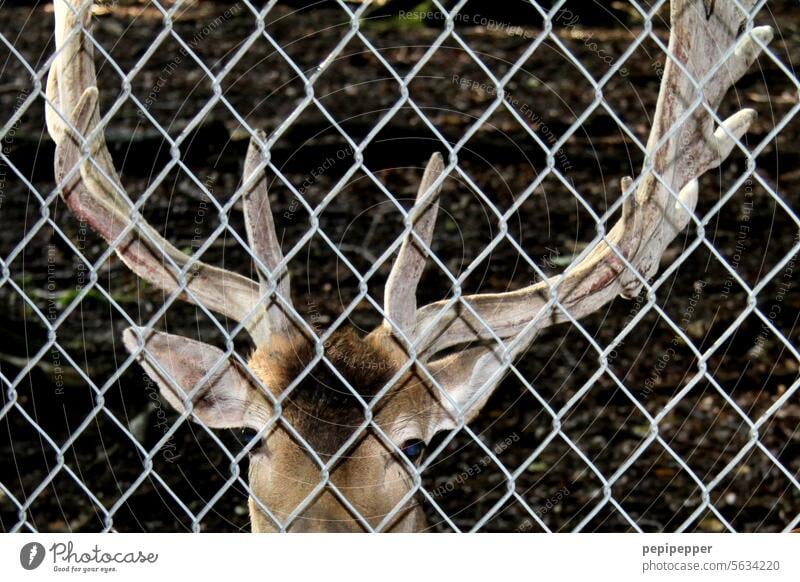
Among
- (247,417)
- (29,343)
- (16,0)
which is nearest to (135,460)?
(29,343)

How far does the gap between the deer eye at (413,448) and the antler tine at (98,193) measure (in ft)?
1.84

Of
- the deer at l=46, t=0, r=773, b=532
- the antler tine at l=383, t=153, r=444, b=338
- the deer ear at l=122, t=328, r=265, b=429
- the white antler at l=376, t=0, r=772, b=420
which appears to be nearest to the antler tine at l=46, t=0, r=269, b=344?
the deer at l=46, t=0, r=773, b=532

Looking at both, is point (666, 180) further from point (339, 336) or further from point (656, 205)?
point (339, 336)

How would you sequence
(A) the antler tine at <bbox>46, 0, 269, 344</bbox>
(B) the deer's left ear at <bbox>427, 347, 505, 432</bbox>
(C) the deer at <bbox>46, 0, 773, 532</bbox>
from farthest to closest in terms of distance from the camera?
(B) the deer's left ear at <bbox>427, 347, 505, 432</bbox>
(C) the deer at <bbox>46, 0, 773, 532</bbox>
(A) the antler tine at <bbox>46, 0, 269, 344</bbox>

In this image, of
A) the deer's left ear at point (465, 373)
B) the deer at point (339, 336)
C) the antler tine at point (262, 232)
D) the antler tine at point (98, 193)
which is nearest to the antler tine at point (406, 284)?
the deer at point (339, 336)

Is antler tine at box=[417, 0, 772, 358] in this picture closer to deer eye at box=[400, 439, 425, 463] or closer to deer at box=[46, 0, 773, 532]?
deer at box=[46, 0, 773, 532]

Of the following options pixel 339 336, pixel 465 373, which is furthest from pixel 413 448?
pixel 339 336

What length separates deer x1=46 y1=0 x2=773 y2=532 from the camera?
10.4 ft

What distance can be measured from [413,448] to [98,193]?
122cm

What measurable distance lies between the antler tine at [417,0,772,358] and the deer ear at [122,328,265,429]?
23.2 inches

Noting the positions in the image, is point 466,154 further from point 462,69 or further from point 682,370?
point 682,370

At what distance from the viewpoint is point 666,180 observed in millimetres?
3018

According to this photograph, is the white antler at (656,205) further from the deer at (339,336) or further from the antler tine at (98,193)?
the antler tine at (98,193)

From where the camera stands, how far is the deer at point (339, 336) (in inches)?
124
